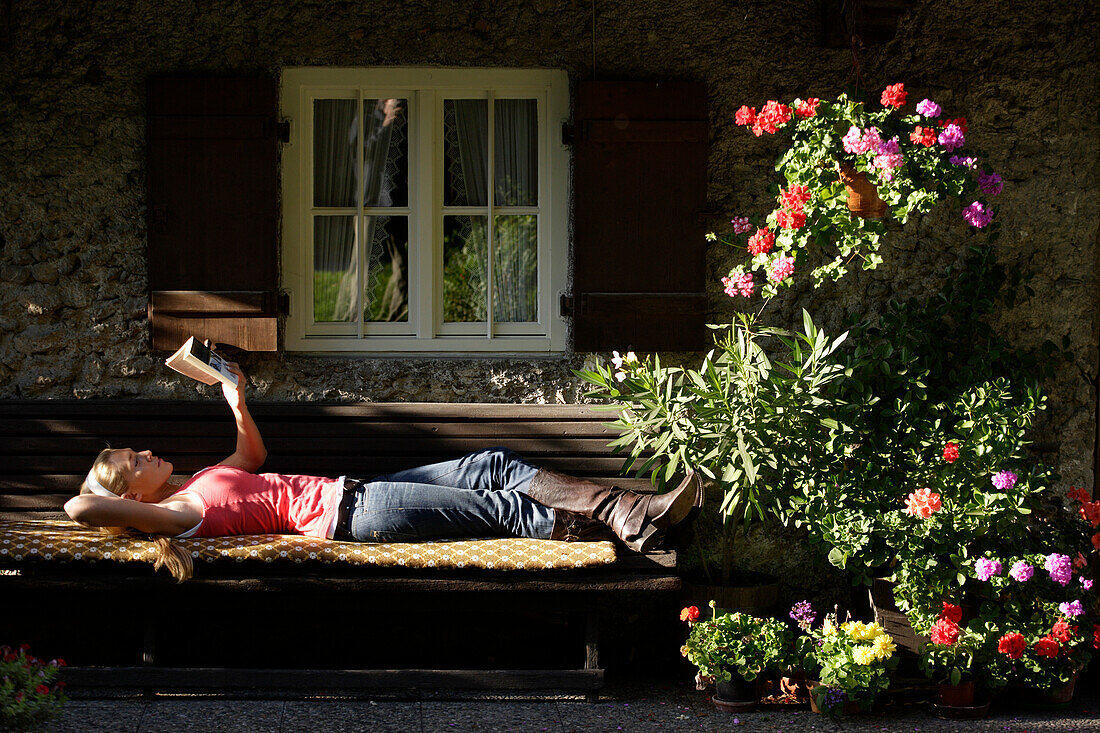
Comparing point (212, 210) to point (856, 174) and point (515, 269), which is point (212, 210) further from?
point (856, 174)

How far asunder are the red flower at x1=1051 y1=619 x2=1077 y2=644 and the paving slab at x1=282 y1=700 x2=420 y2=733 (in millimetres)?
2155

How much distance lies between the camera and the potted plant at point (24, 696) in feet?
8.34

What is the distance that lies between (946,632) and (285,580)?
88.1 inches

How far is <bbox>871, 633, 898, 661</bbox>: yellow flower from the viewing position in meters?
3.36

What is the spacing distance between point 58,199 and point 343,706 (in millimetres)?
2370

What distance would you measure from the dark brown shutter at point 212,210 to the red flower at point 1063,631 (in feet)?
10.2

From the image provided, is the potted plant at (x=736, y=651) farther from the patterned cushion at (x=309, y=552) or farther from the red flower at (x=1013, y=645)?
the red flower at (x=1013, y=645)

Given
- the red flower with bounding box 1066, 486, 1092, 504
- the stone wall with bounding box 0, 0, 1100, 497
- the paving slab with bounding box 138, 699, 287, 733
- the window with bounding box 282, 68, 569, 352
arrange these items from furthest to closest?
the window with bounding box 282, 68, 569, 352
the stone wall with bounding box 0, 0, 1100, 497
the red flower with bounding box 1066, 486, 1092, 504
the paving slab with bounding box 138, 699, 287, 733

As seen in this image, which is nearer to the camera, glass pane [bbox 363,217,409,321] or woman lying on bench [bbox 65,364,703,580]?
woman lying on bench [bbox 65,364,703,580]

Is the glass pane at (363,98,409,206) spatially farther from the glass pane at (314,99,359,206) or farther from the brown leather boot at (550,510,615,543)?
the brown leather boot at (550,510,615,543)

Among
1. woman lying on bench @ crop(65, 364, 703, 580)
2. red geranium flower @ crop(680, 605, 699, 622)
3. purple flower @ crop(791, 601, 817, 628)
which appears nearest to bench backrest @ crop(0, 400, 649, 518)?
woman lying on bench @ crop(65, 364, 703, 580)

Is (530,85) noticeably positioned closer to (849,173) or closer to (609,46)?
(609,46)

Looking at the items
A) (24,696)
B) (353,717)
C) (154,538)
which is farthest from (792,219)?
(24,696)

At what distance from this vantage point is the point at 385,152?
14.2 ft
